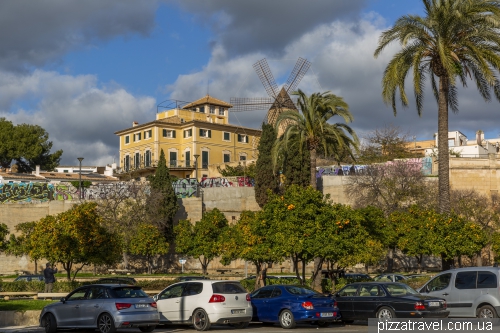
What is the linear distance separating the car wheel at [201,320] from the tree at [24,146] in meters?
74.5

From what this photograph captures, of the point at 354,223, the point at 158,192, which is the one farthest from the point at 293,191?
the point at 158,192

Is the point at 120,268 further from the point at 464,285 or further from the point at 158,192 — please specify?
the point at 464,285

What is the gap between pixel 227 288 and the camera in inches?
760

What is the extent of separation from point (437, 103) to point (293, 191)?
26.6 ft

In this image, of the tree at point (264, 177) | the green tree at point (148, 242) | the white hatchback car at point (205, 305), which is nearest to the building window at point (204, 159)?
the tree at point (264, 177)

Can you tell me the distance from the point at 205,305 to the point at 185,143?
66.0 meters

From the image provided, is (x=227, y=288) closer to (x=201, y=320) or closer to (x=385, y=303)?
(x=201, y=320)

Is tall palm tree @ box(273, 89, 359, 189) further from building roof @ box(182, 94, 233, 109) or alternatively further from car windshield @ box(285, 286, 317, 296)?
building roof @ box(182, 94, 233, 109)

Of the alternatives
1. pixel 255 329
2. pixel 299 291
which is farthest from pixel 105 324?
pixel 299 291

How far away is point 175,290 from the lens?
1984 cm

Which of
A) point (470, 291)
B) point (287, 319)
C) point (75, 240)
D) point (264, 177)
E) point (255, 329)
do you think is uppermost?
point (264, 177)

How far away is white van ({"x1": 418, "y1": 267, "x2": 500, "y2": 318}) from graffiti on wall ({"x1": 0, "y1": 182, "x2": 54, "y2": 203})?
46.6 m

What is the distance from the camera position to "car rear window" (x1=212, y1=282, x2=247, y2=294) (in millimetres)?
19062

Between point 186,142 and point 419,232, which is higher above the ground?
point 186,142
